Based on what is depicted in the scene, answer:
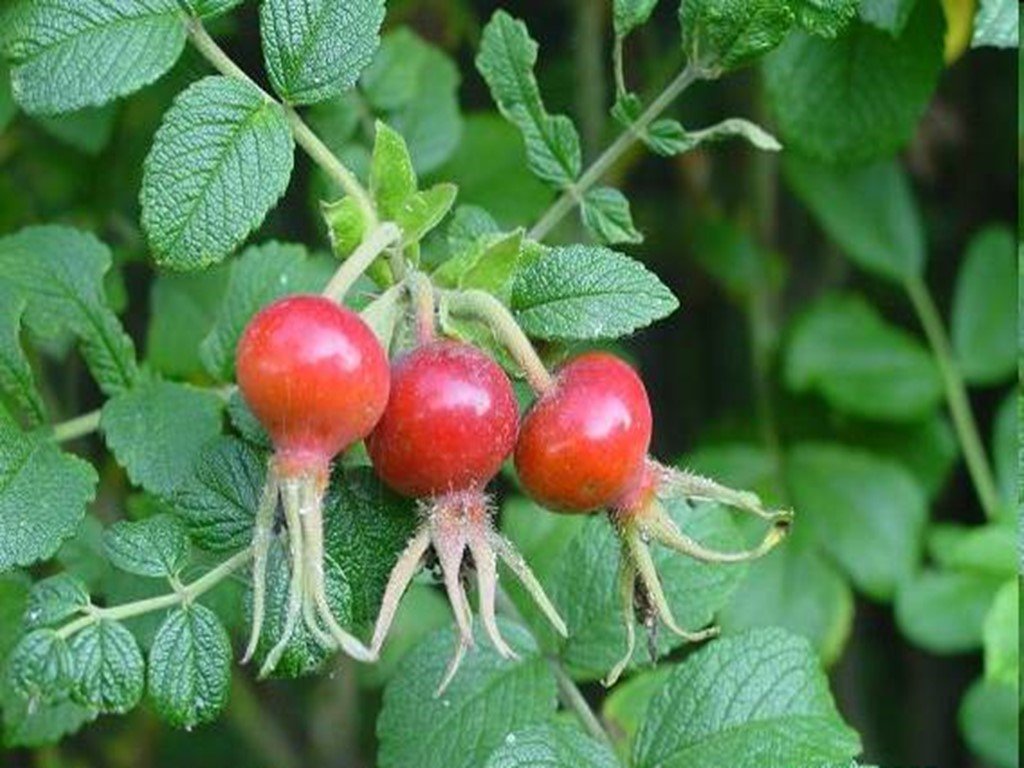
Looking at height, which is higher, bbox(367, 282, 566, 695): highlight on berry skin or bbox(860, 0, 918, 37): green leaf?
bbox(860, 0, 918, 37): green leaf

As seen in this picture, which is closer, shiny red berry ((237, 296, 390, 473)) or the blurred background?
shiny red berry ((237, 296, 390, 473))

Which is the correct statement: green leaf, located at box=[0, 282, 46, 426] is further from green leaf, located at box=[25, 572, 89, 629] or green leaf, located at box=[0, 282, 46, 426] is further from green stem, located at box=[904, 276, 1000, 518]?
green stem, located at box=[904, 276, 1000, 518]

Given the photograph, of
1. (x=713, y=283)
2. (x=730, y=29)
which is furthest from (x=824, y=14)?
(x=713, y=283)

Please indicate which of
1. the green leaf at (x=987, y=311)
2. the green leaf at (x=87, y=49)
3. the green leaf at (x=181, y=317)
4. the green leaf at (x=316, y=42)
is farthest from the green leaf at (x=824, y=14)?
the green leaf at (x=987, y=311)

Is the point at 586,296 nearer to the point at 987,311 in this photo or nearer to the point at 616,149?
the point at 616,149

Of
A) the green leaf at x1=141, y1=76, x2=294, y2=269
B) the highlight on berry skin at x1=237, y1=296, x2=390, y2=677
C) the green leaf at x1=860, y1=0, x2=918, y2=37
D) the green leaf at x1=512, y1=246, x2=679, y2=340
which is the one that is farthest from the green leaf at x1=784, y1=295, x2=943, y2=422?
the highlight on berry skin at x1=237, y1=296, x2=390, y2=677
